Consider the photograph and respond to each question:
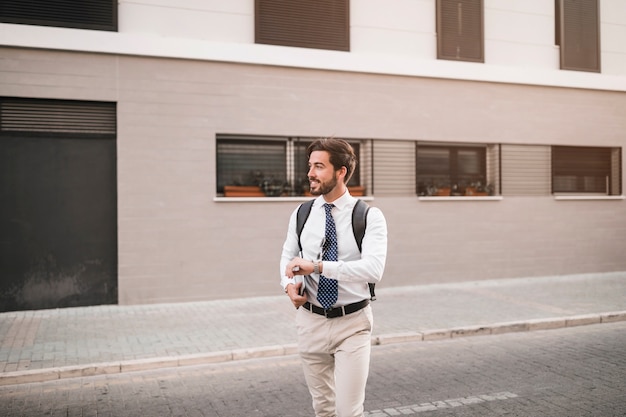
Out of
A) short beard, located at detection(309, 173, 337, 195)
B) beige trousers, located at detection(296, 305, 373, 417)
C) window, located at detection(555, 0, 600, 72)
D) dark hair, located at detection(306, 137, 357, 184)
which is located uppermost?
window, located at detection(555, 0, 600, 72)

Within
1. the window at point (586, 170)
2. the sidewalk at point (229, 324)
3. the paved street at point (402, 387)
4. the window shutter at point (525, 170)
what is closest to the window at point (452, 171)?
→ the window shutter at point (525, 170)

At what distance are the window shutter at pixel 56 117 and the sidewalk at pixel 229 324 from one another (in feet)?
10.2

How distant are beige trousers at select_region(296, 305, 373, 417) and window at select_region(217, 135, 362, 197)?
8229 mm

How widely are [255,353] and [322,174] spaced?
4524 mm

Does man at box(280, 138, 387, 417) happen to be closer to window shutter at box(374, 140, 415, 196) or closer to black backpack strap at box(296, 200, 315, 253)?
black backpack strap at box(296, 200, 315, 253)

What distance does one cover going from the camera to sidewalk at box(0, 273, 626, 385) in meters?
7.12

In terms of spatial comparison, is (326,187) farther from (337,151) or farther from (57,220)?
(57,220)

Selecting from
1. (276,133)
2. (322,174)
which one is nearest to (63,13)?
(276,133)

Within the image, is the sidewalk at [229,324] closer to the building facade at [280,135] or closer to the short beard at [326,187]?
the building facade at [280,135]

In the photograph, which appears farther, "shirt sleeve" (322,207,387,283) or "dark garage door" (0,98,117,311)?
"dark garage door" (0,98,117,311)

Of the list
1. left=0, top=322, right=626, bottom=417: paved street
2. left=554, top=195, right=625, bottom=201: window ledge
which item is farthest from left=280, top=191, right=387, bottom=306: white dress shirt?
left=554, top=195, right=625, bottom=201: window ledge

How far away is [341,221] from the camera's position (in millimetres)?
3545

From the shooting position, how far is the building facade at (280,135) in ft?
33.9

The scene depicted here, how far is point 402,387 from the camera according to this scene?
6039mm
